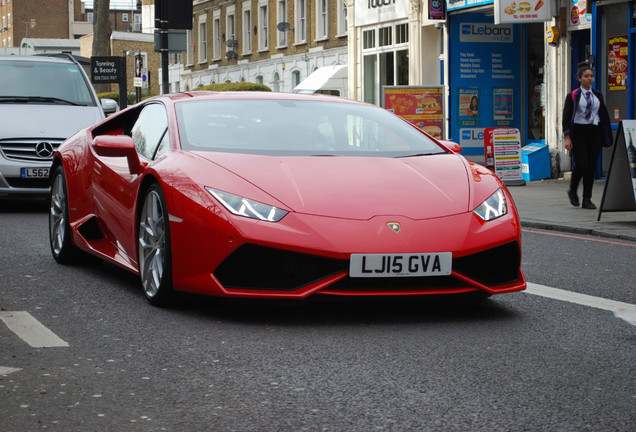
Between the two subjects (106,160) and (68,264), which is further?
(68,264)

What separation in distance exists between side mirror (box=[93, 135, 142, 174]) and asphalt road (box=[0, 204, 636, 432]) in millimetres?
771

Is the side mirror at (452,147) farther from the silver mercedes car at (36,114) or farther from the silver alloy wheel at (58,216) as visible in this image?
the silver mercedes car at (36,114)

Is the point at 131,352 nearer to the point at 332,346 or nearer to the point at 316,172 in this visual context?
the point at 332,346

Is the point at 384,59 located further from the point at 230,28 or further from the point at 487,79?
the point at 230,28

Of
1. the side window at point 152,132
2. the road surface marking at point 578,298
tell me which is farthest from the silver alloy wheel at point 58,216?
the road surface marking at point 578,298

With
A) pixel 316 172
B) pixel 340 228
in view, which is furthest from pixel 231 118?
pixel 340 228

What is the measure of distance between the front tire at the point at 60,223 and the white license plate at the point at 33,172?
470 cm

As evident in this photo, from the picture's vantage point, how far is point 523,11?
21047 mm

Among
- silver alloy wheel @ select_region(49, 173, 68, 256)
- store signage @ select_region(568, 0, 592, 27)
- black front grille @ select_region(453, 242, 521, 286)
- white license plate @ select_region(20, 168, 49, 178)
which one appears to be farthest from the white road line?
store signage @ select_region(568, 0, 592, 27)

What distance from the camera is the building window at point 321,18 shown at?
41.1 meters

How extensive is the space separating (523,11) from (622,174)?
9.98m

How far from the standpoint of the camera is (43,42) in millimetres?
98625

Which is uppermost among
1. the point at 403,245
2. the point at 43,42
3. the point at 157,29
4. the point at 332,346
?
the point at 43,42

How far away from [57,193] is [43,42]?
9385 centimetres
